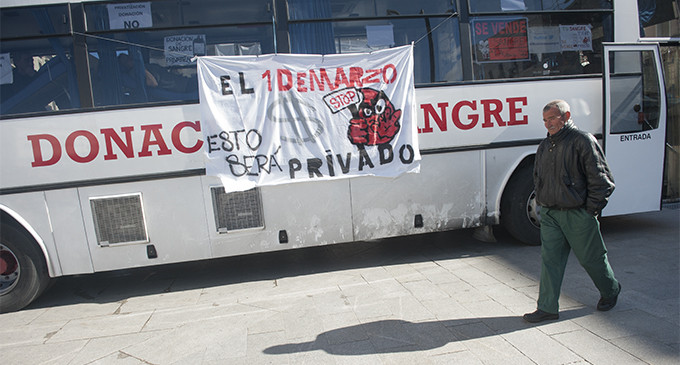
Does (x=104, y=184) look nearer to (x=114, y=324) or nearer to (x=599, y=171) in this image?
(x=114, y=324)

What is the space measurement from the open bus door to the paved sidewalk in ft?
2.09

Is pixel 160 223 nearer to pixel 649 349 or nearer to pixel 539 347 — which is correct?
pixel 539 347

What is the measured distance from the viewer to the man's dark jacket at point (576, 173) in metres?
3.21

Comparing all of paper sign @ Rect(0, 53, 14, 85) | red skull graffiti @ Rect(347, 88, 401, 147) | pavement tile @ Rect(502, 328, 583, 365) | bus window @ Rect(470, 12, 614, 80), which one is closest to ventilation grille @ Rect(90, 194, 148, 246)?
paper sign @ Rect(0, 53, 14, 85)

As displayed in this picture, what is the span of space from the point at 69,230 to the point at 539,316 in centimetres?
475

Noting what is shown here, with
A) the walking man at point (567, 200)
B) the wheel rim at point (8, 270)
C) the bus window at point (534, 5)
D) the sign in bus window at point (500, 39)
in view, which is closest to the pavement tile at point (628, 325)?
the walking man at point (567, 200)

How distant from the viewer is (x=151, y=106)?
14.9 ft

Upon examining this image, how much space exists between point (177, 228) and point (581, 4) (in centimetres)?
576

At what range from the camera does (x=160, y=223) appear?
15.2 ft

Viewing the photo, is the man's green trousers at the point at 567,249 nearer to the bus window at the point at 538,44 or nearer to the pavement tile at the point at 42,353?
the bus window at the point at 538,44

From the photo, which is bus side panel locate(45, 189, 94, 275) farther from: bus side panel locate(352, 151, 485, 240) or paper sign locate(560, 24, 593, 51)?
paper sign locate(560, 24, 593, 51)

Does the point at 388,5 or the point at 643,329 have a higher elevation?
the point at 388,5

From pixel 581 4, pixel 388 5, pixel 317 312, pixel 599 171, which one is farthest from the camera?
pixel 581 4

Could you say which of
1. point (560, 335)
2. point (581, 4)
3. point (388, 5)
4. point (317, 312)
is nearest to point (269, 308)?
point (317, 312)
